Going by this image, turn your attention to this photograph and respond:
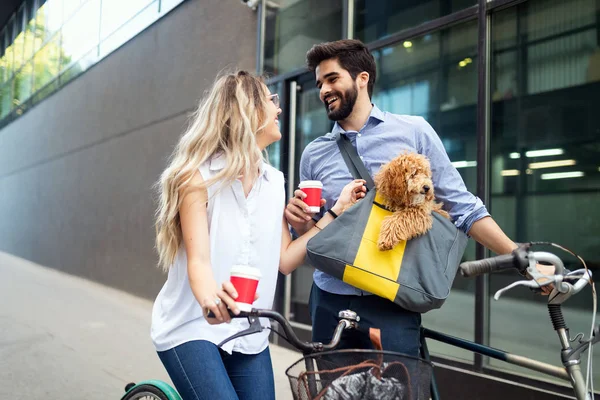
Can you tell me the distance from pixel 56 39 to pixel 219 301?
1802cm

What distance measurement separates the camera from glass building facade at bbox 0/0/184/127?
11.9 meters

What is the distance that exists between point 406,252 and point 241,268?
63 cm

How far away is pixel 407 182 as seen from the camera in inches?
76.9

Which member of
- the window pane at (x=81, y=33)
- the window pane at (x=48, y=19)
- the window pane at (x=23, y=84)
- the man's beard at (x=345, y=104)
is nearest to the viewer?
the man's beard at (x=345, y=104)

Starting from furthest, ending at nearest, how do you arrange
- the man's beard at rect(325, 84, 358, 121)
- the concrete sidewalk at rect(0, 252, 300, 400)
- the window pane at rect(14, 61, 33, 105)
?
the window pane at rect(14, 61, 33, 105)
the concrete sidewalk at rect(0, 252, 300, 400)
the man's beard at rect(325, 84, 358, 121)

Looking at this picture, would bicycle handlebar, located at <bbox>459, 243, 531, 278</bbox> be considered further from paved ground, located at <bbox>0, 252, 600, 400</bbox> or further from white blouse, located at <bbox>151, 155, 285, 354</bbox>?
paved ground, located at <bbox>0, 252, 600, 400</bbox>

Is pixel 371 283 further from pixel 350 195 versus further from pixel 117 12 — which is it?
pixel 117 12

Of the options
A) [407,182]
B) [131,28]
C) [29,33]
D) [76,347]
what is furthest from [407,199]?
[29,33]

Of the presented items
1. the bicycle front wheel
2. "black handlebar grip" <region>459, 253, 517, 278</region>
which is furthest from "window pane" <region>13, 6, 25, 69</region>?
"black handlebar grip" <region>459, 253, 517, 278</region>

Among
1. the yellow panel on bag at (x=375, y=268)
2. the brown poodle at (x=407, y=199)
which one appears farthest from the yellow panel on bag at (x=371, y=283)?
the brown poodle at (x=407, y=199)

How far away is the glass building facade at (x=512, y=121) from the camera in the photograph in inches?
163

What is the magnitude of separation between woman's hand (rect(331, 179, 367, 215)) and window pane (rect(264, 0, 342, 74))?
453cm

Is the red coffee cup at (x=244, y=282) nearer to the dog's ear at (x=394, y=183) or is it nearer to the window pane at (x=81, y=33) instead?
the dog's ear at (x=394, y=183)

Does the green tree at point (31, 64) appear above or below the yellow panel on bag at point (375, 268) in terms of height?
above
